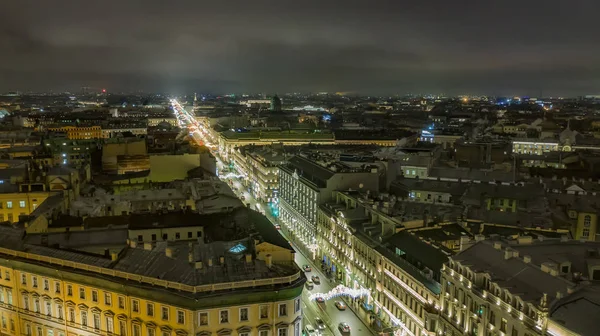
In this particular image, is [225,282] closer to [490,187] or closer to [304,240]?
[304,240]

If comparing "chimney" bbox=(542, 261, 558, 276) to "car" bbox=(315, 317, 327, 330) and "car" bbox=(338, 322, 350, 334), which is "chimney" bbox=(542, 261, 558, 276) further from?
"car" bbox=(315, 317, 327, 330)

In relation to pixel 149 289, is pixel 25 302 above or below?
below

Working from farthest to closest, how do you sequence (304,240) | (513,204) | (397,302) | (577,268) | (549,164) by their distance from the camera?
(549,164) < (304,240) < (513,204) < (397,302) < (577,268)

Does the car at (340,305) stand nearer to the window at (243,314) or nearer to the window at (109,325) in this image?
the window at (243,314)

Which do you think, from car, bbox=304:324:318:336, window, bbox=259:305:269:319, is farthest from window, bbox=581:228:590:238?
window, bbox=259:305:269:319

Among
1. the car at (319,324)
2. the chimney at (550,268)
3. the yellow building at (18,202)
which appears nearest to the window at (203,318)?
the car at (319,324)

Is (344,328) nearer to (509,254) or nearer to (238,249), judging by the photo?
(238,249)

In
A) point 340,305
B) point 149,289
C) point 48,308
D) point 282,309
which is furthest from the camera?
point 340,305

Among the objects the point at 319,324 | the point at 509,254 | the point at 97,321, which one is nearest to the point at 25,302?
the point at 97,321

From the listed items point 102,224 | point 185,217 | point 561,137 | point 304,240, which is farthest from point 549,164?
point 102,224
